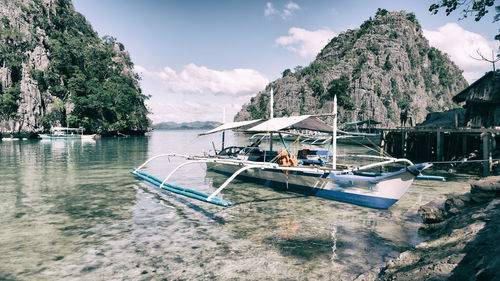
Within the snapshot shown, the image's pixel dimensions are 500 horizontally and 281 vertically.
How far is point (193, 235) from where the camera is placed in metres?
8.40

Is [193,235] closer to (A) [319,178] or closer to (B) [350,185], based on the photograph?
(A) [319,178]

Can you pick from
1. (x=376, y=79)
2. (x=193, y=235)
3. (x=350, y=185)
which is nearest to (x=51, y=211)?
(x=193, y=235)

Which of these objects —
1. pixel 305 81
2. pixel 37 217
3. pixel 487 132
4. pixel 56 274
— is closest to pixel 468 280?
pixel 56 274

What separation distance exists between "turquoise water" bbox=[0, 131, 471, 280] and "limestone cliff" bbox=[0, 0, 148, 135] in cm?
6901

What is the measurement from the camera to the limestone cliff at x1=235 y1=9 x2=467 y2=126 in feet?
356

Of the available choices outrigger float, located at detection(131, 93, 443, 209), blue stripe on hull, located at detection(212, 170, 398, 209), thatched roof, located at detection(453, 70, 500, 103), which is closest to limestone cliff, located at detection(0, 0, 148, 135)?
outrigger float, located at detection(131, 93, 443, 209)

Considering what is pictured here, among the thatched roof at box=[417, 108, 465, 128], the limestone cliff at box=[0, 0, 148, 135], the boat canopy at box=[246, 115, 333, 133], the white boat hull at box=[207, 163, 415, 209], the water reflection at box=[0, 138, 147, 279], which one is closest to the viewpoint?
the water reflection at box=[0, 138, 147, 279]

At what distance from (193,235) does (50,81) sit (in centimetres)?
8717

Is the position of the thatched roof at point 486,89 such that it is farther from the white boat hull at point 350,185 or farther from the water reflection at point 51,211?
the water reflection at point 51,211

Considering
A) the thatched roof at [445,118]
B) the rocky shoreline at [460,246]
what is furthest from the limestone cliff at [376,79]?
the rocky shoreline at [460,246]

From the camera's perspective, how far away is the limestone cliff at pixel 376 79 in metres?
108

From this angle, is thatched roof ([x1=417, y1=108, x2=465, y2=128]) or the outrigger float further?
thatched roof ([x1=417, y1=108, x2=465, y2=128])

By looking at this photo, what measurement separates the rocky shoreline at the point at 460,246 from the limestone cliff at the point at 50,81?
268 ft

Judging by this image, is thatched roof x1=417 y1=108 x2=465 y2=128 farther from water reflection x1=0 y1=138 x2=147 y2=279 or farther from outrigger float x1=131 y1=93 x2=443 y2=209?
water reflection x1=0 y1=138 x2=147 y2=279
